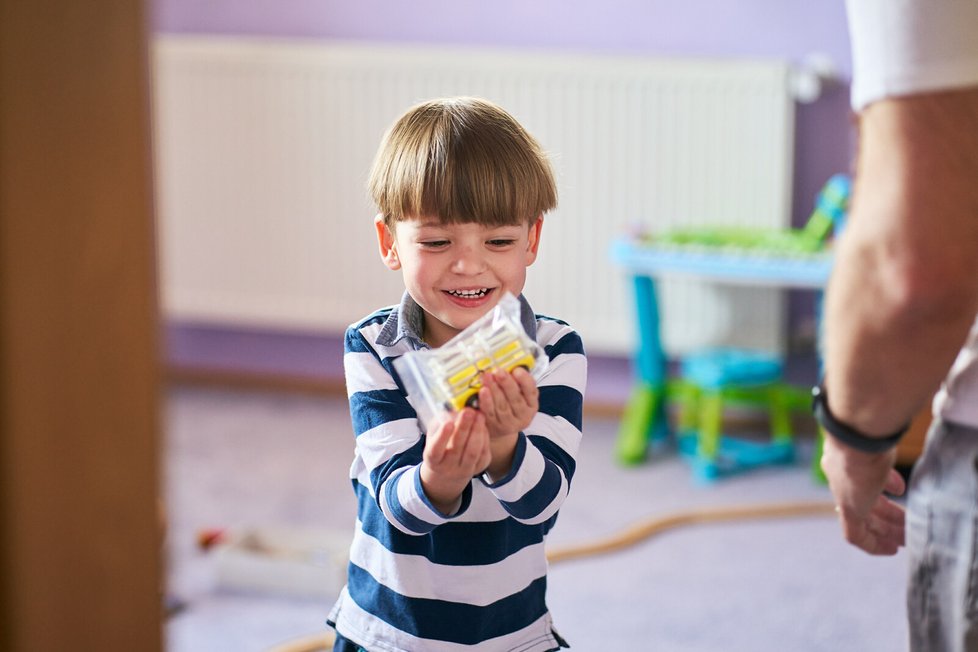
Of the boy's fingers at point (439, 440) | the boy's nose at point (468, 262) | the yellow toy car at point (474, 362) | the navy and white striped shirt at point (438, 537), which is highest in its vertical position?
the boy's nose at point (468, 262)

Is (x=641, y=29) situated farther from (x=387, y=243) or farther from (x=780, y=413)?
(x=387, y=243)

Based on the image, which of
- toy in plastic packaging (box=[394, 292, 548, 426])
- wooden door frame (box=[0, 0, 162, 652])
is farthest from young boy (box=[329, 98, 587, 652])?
wooden door frame (box=[0, 0, 162, 652])

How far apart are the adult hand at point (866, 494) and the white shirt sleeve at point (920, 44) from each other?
25 cm

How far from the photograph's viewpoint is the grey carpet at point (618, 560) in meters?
1.86

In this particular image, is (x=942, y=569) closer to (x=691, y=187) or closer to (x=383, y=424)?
(x=383, y=424)

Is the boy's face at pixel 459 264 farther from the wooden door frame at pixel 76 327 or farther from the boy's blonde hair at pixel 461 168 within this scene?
the wooden door frame at pixel 76 327

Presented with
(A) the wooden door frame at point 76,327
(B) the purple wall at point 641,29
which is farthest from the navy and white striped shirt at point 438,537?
(B) the purple wall at point 641,29

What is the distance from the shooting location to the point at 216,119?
3.03m

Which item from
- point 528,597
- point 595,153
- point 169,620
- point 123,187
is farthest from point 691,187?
point 123,187

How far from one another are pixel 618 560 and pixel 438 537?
124 centimetres

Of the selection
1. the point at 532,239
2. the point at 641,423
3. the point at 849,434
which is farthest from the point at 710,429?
the point at 849,434

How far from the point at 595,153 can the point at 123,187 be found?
226cm

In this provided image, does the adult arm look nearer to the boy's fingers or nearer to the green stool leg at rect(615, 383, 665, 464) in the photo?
the boy's fingers

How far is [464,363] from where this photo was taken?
837 millimetres
